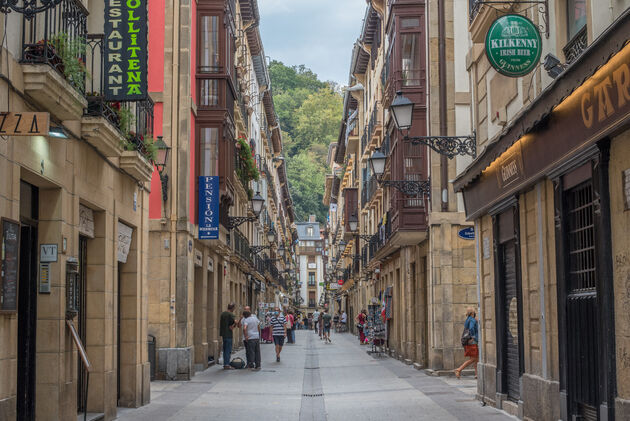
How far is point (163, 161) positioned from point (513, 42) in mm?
11593

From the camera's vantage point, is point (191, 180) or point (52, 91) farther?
point (191, 180)

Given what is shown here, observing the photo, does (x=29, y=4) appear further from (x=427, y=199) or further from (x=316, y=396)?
(x=427, y=199)

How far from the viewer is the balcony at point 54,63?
8703mm

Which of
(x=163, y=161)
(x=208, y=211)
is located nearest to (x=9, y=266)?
(x=163, y=161)

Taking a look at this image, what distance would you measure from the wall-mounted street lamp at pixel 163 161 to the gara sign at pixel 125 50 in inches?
321

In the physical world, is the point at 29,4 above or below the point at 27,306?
above

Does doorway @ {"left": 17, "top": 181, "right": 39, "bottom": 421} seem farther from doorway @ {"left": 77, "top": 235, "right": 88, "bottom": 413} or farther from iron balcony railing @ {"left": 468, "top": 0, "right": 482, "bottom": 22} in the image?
iron balcony railing @ {"left": 468, "top": 0, "right": 482, "bottom": 22}

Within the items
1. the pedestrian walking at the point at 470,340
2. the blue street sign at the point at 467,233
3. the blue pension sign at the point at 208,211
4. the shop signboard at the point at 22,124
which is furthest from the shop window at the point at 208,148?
the shop signboard at the point at 22,124

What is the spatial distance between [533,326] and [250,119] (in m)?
29.9

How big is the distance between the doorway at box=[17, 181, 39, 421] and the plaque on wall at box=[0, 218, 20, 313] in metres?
1.25

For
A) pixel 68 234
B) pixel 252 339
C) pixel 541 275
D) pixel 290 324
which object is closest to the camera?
pixel 68 234

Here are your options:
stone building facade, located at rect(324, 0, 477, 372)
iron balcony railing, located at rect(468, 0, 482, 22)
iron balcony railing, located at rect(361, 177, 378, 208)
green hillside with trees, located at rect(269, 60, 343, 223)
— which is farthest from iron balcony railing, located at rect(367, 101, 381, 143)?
green hillside with trees, located at rect(269, 60, 343, 223)

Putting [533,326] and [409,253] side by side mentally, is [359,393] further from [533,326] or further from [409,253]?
[409,253]

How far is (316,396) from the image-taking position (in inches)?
662
